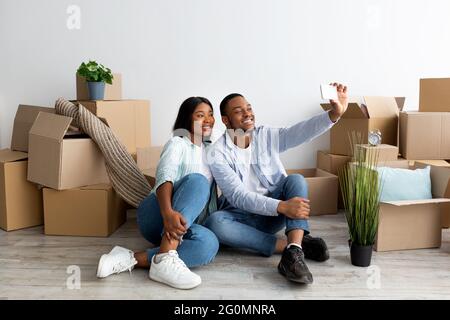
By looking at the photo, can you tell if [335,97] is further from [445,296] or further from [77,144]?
[77,144]

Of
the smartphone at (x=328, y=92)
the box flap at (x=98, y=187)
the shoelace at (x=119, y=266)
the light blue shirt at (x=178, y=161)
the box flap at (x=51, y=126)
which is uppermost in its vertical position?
the smartphone at (x=328, y=92)

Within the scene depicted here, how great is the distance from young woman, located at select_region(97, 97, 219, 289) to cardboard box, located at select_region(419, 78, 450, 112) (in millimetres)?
1597

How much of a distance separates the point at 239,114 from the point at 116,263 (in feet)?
2.70

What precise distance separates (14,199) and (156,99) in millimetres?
1191

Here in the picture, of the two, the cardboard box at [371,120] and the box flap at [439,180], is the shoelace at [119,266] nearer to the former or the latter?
the box flap at [439,180]

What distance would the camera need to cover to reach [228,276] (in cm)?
208

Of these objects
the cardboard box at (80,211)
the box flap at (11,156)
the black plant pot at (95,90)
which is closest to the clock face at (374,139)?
the cardboard box at (80,211)

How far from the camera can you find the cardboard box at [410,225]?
2343 millimetres

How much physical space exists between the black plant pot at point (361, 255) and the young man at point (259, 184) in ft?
0.42

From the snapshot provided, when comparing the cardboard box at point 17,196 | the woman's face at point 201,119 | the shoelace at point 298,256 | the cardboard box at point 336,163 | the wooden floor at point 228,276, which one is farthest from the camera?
the cardboard box at point 336,163

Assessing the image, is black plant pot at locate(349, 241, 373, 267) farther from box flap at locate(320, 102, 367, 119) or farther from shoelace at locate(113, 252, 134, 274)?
box flap at locate(320, 102, 367, 119)

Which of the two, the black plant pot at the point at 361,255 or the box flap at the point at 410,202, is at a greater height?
the box flap at the point at 410,202

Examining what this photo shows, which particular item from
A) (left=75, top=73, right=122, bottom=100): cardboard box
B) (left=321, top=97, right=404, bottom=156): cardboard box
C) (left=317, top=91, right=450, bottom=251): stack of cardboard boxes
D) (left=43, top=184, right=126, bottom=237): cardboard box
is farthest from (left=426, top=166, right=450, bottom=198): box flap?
(left=75, top=73, right=122, bottom=100): cardboard box

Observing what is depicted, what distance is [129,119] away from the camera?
123 inches
